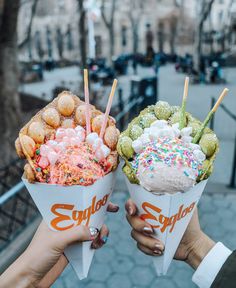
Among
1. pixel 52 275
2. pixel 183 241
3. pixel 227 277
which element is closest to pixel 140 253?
pixel 183 241

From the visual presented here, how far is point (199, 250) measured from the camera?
2043mm

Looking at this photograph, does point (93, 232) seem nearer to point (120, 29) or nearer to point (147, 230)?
point (147, 230)

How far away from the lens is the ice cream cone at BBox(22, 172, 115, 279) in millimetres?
1770

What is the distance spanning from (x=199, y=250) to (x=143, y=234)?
0.42 m

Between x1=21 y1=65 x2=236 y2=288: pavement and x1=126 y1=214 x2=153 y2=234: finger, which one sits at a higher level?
x1=126 y1=214 x2=153 y2=234: finger

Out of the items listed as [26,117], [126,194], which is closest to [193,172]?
[126,194]

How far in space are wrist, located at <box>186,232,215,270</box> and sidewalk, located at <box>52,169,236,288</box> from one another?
5.75 feet

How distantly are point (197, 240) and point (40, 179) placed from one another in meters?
1.10

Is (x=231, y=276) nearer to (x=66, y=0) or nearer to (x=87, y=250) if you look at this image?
(x=87, y=250)

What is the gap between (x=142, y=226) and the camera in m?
1.88

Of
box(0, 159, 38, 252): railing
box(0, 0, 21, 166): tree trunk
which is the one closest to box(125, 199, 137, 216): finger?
box(0, 159, 38, 252): railing

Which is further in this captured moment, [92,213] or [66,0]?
[66,0]

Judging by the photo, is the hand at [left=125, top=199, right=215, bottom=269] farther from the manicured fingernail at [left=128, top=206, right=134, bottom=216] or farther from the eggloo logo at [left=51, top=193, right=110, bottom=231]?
the eggloo logo at [left=51, top=193, right=110, bottom=231]

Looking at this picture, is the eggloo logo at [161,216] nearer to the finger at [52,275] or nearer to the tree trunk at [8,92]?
the finger at [52,275]
